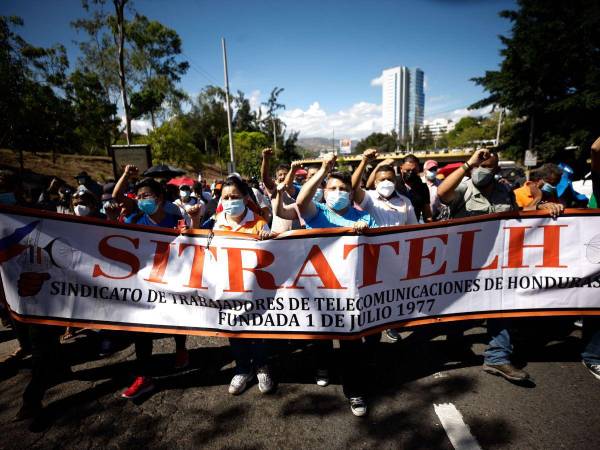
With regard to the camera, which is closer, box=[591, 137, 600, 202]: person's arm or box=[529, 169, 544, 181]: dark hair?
box=[591, 137, 600, 202]: person's arm

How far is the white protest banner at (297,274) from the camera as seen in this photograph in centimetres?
248

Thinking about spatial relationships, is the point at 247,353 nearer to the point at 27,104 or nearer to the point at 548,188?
the point at 548,188

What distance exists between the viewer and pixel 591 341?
2.76 metres

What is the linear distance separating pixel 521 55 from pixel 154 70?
94.6 ft

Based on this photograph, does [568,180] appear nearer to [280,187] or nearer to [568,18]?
[280,187]

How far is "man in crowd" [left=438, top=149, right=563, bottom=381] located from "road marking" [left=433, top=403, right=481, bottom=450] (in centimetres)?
66

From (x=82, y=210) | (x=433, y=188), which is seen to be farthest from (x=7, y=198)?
(x=433, y=188)

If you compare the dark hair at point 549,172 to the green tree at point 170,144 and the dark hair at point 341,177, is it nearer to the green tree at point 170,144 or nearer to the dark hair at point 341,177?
the dark hair at point 341,177

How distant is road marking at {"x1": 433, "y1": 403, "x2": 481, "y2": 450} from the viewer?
80.2 inches

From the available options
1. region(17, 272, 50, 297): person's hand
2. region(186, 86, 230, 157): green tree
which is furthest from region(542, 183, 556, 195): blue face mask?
region(186, 86, 230, 157): green tree

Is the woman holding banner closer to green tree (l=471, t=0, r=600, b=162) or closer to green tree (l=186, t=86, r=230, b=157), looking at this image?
green tree (l=471, t=0, r=600, b=162)

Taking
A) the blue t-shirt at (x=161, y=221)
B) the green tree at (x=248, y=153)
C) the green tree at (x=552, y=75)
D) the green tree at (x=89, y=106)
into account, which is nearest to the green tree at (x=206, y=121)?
the green tree at (x=248, y=153)

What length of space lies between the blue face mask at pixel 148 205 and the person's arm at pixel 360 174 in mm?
1899

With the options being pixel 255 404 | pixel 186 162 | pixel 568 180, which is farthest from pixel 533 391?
pixel 186 162
